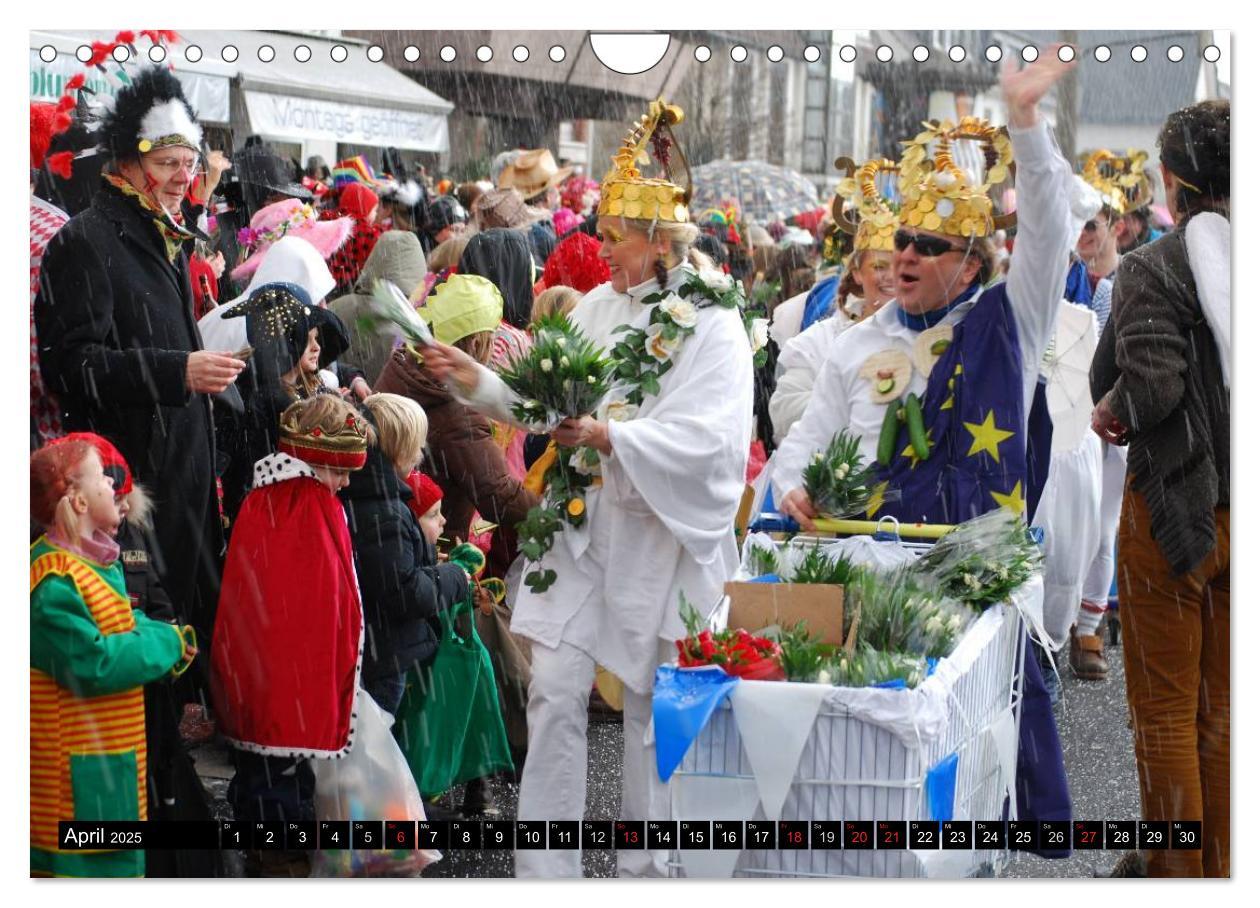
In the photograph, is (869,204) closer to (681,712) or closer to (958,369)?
(958,369)

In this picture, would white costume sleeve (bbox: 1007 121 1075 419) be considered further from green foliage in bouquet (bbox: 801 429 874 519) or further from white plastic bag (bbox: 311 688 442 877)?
white plastic bag (bbox: 311 688 442 877)

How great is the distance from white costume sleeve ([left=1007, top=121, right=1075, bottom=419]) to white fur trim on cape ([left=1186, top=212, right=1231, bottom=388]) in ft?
1.35

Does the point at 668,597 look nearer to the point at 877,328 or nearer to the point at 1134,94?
the point at 877,328

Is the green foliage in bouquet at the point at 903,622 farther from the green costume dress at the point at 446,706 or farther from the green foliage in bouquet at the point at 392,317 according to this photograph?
the green costume dress at the point at 446,706

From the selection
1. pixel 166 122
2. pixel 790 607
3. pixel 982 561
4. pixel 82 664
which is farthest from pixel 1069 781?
pixel 166 122

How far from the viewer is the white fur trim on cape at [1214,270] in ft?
13.1

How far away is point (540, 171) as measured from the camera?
11.4 metres

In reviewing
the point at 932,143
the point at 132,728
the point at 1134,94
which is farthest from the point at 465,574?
the point at 1134,94

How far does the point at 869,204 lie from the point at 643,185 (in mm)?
1616

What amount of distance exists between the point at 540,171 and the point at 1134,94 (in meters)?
7.51

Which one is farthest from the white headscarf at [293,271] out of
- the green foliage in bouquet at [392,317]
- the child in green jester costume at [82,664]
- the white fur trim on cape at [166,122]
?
the child in green jester costume at [82,664]

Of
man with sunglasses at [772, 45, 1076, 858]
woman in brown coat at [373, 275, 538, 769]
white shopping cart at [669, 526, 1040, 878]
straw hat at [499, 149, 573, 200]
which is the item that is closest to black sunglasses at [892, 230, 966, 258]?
man with sunglasses at [772, 45, 1076, 858]

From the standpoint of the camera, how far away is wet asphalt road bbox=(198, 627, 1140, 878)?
3992 mm

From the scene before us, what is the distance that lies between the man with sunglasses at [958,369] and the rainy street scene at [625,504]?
12 mm
